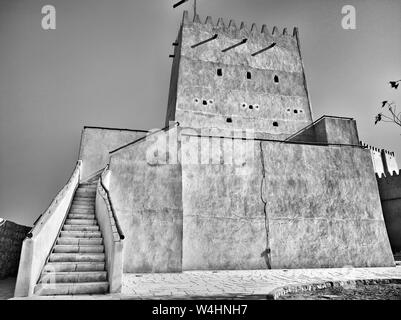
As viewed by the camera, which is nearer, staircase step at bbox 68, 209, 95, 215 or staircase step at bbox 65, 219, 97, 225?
staircase step at bbox 65, 219, 97, 225

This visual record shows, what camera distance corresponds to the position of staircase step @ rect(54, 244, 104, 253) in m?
5.98

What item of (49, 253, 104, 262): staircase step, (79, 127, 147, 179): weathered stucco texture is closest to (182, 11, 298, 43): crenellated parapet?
(79, 127, 147, 179): weathered stucco texture

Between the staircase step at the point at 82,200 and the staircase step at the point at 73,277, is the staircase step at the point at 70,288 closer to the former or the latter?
the staircase step at the point at 73,277

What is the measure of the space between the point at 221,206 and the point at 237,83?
32.4 feet

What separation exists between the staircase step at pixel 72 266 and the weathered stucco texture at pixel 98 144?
20.9ft

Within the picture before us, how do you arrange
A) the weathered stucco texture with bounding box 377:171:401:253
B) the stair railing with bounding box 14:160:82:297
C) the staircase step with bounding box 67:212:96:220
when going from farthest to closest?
the weathered stucco texture with bounding box 377:171:401:253 → the staircase step with bounding box 67:212:96:220 → the stair railing with bounding box 14:160:82:297

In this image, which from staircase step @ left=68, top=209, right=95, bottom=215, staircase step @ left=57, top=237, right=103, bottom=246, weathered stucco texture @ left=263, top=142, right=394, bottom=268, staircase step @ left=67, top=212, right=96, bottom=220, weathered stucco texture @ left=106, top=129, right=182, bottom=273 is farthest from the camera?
weathered stucco texture @ left=263, top=142, right=394, bottom=268

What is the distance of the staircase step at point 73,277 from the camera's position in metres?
5.15

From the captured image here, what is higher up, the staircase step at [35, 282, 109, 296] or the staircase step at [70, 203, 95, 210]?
the staircase step at [70, 203, 95, 210]

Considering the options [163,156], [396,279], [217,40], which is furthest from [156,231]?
[217,40]

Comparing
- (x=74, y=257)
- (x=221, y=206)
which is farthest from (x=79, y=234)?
(x=221, y=206)

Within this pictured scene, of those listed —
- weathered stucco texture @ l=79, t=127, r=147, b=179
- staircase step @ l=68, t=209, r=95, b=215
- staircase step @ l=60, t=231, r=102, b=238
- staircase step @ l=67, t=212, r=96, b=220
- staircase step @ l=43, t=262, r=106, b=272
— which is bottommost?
staircase step @ l=43, t=262, r=106, b=272

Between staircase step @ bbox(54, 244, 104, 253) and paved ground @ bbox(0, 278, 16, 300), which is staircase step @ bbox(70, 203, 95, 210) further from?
paved ground @ bbox(0, 278, 16, 300)

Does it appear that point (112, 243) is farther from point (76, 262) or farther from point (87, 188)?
point (87, 188)
